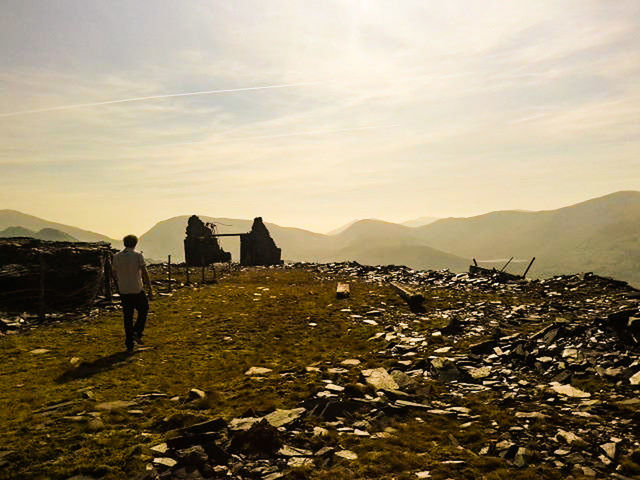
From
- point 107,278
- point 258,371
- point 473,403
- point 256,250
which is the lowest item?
Answer: point 473,403

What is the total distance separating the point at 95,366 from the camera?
8633 millimetres

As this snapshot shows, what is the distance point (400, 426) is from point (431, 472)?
130 cm

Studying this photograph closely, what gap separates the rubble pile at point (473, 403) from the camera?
4609mm

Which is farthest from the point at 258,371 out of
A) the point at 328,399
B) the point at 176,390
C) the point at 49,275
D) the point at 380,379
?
the point at 49,275

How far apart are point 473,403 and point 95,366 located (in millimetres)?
8209

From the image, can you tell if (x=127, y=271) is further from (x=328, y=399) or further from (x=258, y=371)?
(x=328, y=399)

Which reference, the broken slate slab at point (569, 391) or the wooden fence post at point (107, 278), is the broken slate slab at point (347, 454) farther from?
the wooden fence post at point (107, 278)

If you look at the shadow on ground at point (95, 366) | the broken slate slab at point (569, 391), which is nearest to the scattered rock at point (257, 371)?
the shadow on ground at point (95, 366)

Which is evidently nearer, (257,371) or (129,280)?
(257,371)

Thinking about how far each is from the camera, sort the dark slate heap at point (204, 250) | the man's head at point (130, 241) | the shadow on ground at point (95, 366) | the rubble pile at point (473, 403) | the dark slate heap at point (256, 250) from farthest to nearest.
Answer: the dark slate heap at point (256, 250) < the dark slate heap at point (204, 250) < the man's head at point (130, 241) < the shadow on ground at point (95, 366) < the rubble pile at point (473, 403)

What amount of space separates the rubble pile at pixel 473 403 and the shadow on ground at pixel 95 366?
339 centimetres

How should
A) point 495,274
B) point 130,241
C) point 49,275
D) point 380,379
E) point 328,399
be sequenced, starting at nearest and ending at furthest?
point 328,399 → point 380,379 → point 130,241 → point 49,275 → point 495,274

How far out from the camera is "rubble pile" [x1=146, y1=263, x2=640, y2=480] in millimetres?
4609

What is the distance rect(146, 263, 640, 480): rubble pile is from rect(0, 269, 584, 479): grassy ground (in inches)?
7.6
